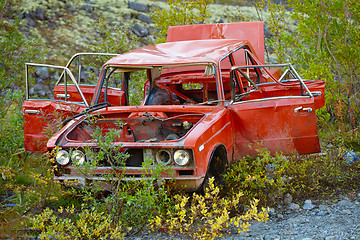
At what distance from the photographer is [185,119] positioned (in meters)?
5.75

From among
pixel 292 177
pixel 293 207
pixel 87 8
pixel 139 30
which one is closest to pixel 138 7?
pixel 87 8

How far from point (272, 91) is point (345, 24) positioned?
296 centimetres

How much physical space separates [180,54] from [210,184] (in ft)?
7.74

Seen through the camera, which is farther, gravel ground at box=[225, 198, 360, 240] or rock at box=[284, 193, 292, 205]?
rock at box=[284, 193, 292, 205]

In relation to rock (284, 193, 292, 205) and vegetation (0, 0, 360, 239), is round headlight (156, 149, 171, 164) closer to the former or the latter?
vegetation (0, 0, 360, 239)

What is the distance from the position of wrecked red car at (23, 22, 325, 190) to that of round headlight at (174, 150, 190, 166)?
0.01 meters

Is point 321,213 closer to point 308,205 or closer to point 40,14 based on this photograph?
point 308,205

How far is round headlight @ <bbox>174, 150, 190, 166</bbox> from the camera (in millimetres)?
4855

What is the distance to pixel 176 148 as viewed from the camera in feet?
15.9

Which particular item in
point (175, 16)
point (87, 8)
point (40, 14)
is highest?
point (87, 8)

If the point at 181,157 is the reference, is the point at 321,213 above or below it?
below

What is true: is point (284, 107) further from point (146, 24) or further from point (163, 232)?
point (146, 24)

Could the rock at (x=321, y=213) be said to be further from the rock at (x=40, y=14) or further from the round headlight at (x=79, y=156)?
the rock at (x=40, y=14)

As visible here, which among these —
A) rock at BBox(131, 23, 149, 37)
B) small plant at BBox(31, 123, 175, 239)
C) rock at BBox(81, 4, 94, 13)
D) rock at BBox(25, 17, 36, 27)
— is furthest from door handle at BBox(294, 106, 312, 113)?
rock at BBox(81, 4, 94, 13)
